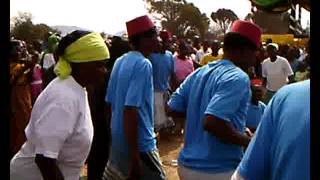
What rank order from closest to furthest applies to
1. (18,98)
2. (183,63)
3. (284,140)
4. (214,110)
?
(284,140) < (214,110) < (18,98) < (183,63)

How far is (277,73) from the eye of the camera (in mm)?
10117

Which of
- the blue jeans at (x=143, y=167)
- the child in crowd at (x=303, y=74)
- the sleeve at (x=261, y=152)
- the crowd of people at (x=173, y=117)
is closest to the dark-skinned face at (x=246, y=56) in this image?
the crowd of people at (x=173, y=117)

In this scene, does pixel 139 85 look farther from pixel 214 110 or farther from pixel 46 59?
pixel 46 59

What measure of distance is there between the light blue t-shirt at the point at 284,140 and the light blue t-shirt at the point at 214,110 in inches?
39.1

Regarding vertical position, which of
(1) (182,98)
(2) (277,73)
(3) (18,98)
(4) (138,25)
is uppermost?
(4) (138,25)

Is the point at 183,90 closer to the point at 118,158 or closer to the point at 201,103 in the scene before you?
the point at 201,103

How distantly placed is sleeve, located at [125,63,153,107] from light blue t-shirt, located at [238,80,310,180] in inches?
69.2

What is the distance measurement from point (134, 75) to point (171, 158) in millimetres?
4405

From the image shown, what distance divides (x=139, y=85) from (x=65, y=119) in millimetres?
955

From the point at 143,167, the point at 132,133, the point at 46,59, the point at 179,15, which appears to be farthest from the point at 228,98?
the point at 179,15

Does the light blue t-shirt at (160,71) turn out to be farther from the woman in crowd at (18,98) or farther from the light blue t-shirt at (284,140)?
the light blue t-shirt at (284,140)

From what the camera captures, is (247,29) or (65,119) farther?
(247,29)

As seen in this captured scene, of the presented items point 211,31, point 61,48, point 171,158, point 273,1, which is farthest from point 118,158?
point 211,31

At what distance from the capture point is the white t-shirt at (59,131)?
2697mm
